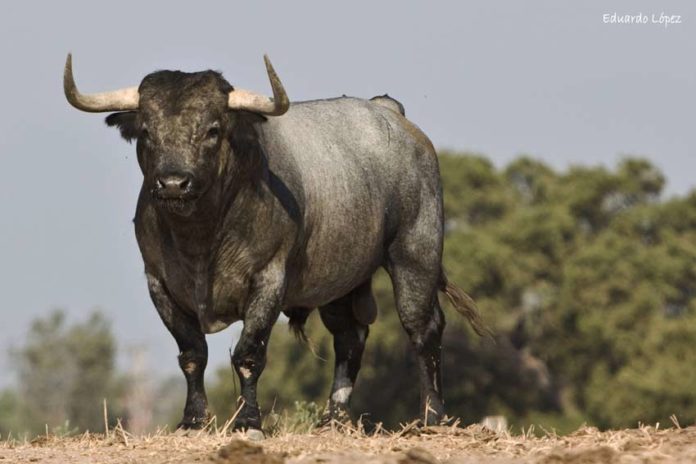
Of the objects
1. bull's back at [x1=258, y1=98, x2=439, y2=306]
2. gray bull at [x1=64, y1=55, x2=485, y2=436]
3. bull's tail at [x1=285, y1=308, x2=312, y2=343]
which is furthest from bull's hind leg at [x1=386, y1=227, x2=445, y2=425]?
bull's tail at [x1=285, y1=308, x2=312, y2=343]

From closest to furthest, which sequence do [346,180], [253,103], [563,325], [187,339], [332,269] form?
1. [253,103]
2. [187,339]
3. [332,269]
4. [346,180]
5. [563,325]

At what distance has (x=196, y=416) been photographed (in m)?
11.6

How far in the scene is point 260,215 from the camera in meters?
11.4

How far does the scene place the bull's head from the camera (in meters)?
10.7

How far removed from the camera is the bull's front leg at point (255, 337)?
1118 cm

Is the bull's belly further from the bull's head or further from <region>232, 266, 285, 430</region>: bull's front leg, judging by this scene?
Answer: the bull's head

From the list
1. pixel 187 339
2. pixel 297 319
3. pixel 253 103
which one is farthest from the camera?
pixel 297 319

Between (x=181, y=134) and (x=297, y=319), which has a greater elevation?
(x=181, y=134)

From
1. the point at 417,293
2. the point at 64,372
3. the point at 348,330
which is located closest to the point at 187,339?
the point at 348,330

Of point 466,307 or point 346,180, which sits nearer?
point 346,180

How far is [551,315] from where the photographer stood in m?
52.8

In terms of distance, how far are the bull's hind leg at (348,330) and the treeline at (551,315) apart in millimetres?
31343

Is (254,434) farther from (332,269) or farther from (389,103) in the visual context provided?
(389,103)

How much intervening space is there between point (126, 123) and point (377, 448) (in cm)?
313
